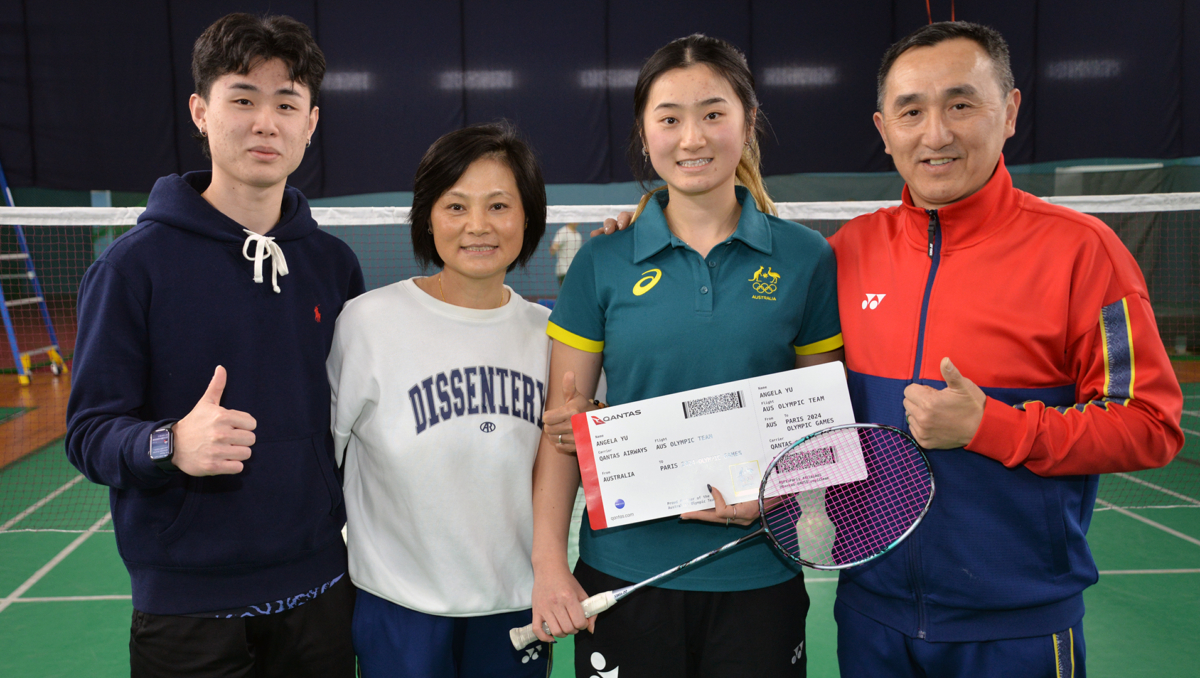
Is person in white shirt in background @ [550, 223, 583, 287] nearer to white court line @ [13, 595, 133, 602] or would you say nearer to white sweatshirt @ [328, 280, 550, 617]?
white court line @ [13, 595, 133, 602]

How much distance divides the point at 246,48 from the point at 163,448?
1.12 m

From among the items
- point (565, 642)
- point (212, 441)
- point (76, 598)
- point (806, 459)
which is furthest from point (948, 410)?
point (76, 598)

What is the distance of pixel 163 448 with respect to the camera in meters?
1.73

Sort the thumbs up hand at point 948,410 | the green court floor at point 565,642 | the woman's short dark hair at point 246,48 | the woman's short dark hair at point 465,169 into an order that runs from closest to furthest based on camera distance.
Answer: the thumbs up hand at point 948,410 < the woman's short dark hair at point 246,48 < the woman's short dark hair at point 465,169 < the green court floor at point 565,642

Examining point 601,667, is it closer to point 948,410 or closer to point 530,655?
point 530,655

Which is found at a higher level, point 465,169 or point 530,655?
point 465,169

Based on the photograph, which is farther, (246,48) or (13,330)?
(13,330)

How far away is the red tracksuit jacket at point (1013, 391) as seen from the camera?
171cm

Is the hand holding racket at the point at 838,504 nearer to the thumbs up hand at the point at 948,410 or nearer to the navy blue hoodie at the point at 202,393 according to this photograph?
the thumbs up hand at the point at 948,410

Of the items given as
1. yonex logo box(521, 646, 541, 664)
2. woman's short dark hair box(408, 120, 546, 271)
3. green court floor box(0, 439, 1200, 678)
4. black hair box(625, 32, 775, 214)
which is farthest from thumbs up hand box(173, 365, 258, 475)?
green court floor box(0, 439, 1200, 678)

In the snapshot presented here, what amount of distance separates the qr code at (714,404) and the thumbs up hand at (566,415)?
0.29 meters

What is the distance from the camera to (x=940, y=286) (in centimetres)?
187

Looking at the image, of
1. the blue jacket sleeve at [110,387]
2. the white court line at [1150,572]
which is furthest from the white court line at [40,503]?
the white court line at [1150,572]

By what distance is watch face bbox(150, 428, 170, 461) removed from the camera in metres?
1.73
